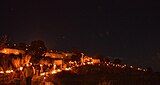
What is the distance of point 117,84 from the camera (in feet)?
97.0

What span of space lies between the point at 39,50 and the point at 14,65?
60.6ft

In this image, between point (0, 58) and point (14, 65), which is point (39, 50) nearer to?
point (0, 58)

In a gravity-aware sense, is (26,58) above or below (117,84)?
above

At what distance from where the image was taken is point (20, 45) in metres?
74.6

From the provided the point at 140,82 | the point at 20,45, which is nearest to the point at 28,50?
the point at 20,45

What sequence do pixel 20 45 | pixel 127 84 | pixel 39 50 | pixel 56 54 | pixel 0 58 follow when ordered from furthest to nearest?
1. pixel 56 54
2. pixel 20 45
3. pixel 39 50
4. pixel 0 58
5. pixel 127 84

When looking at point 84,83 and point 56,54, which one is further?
point 56,54

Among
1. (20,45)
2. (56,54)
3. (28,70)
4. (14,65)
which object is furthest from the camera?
(56,54)

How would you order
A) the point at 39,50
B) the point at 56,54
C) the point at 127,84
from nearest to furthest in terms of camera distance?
the point at 127,84
the point at 39,50
the point at 56,54

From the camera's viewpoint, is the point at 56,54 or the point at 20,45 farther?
the point at 56,54

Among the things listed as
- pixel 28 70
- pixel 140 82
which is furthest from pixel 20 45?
pixel 28 70

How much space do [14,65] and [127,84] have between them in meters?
17.7

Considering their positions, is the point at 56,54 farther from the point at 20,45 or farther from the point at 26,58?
the point at 26,58

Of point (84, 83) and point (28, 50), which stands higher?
point (28, 50)
